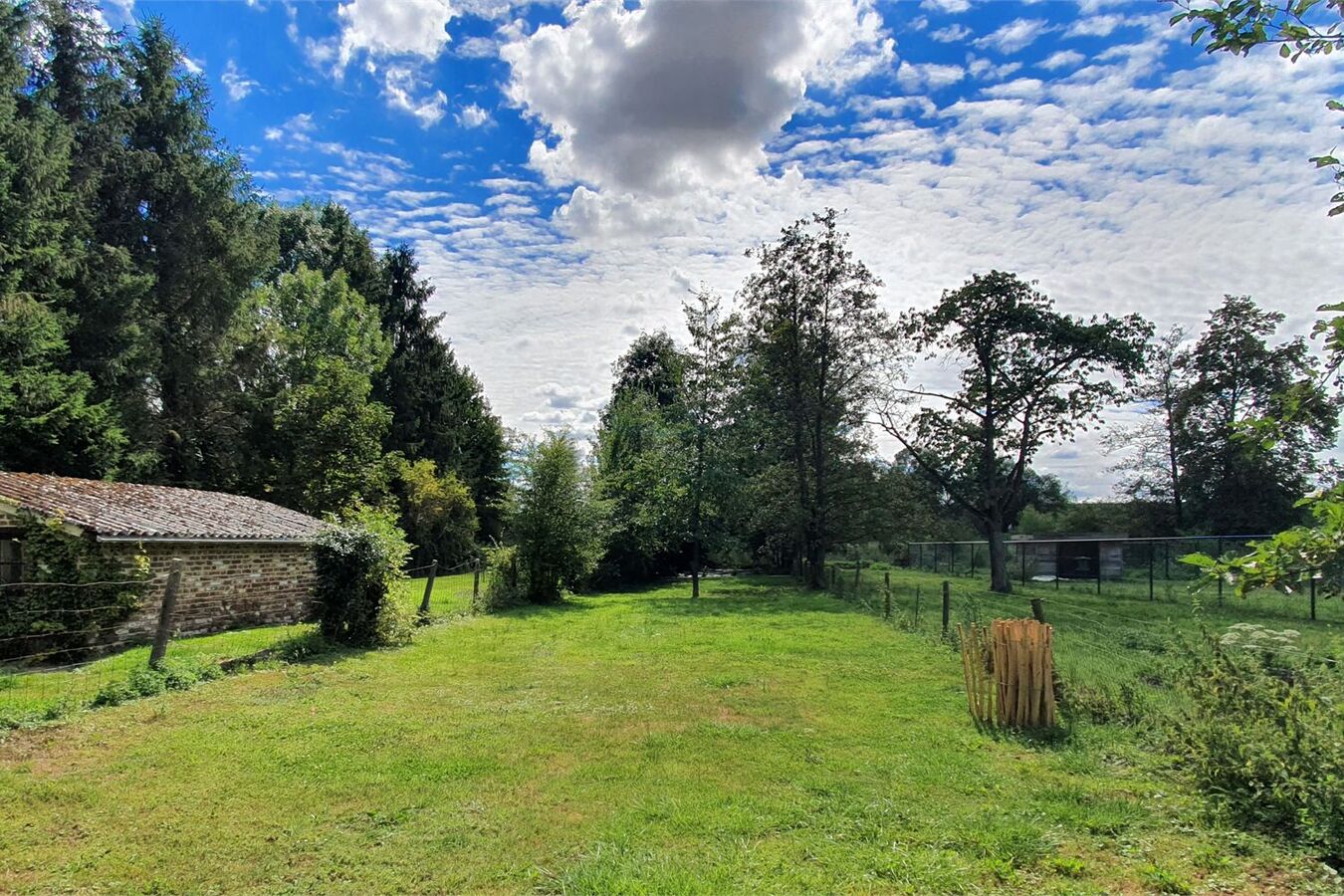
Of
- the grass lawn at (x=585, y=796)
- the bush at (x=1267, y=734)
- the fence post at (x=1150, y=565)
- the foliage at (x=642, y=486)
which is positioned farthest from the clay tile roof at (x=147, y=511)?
the fence post at (x=1150, y=565)

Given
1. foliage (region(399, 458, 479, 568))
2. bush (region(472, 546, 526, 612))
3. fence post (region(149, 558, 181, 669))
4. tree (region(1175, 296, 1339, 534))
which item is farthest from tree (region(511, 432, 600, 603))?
tree (region(1175, 296, 1339, 534))

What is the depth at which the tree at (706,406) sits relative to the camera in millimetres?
25625

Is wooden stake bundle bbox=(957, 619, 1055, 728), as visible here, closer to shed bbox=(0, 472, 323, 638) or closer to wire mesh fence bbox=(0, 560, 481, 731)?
wire mesh fence bbox=(0, 560, 481, 731)

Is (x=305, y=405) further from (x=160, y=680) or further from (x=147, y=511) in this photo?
(x=160, y=680)

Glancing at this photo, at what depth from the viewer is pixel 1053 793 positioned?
5.27 m

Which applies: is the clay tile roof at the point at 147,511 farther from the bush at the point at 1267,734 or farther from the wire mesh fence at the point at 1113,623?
the bush at the point at 1267,734

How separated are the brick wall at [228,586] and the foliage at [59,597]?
16.7 inches

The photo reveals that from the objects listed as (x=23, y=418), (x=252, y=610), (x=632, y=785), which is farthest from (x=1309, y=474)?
(x=23, y=418)

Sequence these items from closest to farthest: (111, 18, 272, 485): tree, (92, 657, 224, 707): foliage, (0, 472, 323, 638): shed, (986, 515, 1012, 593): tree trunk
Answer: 1. (92, 657, 224, 707): foliage
2. (0, 472, 323, 638): shed
3. (111, 18, 272, 485): tree
4. (986, 515, 1012, 593): tree trunk

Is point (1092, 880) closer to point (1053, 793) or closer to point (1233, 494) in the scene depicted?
point (1053, 793)

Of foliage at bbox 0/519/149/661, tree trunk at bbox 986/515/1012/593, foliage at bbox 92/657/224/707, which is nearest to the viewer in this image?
foliage at bbox 92/657/224/707

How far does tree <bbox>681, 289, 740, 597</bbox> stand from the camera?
25.6 meters

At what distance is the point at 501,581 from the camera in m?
19.2

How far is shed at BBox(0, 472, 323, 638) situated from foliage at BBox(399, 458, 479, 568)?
14.0m
